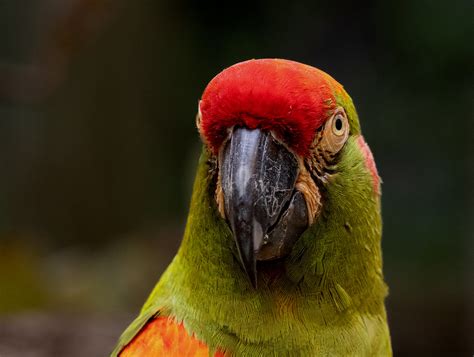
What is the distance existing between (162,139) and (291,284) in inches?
219

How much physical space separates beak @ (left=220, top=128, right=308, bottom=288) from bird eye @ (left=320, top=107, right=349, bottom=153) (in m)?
0.12

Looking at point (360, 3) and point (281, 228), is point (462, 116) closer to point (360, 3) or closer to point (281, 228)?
point (360, 3)

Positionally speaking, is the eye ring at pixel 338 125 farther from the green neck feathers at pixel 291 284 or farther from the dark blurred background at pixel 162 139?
the dark blurred background at pixel 162 139

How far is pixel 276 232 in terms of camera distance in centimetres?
164

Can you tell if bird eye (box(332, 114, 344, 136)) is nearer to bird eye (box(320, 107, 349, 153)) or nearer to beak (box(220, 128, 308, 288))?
bird eye (box(320, 107, 349, 153))

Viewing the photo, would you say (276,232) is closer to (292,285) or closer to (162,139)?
(292,285)

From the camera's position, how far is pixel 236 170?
155 cm

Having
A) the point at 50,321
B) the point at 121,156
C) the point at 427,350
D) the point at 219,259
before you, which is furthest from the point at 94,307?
the point at 219,259

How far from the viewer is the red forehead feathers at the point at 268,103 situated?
157 cm

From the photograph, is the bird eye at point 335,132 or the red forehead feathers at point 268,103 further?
the bird eye at point 335,132

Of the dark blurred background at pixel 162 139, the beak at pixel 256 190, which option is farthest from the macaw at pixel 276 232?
the dark blurred background at pixel 162 139

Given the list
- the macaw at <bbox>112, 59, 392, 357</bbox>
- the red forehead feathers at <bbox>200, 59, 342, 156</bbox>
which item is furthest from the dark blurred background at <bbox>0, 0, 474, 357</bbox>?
the red forehead feathers at <bbox>200, 59, 342, 156</bbox>

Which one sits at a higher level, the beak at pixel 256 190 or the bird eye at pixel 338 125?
the bird eye at pixel 338 125

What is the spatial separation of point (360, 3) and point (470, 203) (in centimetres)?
207
